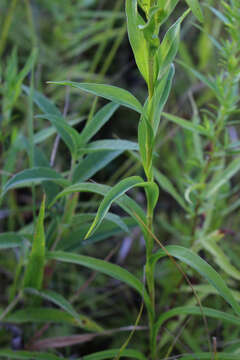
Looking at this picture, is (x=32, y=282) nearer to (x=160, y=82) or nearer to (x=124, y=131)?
(x=160, y=82)

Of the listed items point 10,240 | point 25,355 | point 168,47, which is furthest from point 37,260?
point 168,47

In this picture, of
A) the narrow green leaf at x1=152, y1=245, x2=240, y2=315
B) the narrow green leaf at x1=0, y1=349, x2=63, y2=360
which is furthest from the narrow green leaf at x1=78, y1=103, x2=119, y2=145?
the narrow green leaf at x1=0, y1=349, x2=63, y2=360

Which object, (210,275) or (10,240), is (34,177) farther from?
(210,275)

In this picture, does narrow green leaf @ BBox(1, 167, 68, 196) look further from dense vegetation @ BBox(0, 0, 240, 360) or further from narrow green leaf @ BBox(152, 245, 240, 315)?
narrow green leaf @ BBox(152, 245, 240, 315)

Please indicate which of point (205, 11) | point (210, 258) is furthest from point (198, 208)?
point (205, 11)

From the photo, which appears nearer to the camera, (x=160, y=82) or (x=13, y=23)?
(x=160, y=82)

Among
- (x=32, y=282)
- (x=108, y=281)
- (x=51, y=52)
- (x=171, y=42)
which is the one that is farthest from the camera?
(x=51, y=52)

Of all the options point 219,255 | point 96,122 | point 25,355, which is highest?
point 96,122
